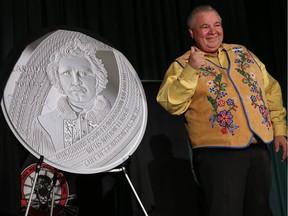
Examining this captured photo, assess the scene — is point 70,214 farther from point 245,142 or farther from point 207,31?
point 207,31

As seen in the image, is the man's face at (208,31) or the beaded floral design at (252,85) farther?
the man's face at (208,31)

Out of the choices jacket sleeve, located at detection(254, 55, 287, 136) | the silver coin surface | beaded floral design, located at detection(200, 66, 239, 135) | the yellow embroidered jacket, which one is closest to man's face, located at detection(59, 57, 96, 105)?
the silver coin surface

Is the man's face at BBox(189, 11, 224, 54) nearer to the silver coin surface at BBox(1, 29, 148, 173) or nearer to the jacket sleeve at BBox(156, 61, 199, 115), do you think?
the jacket sleeve at BBox(156, 61, 199, 115)

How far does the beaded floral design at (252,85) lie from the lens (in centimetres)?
181

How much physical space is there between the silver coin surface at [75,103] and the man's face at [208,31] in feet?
1.14

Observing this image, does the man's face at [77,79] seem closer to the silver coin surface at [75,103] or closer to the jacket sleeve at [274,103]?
the silver coin surface at [75,103]

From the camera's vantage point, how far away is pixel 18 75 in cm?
164

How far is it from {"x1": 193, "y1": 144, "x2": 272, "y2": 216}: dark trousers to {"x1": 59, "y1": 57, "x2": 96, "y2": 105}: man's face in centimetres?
54

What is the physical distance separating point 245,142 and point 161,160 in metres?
0.94

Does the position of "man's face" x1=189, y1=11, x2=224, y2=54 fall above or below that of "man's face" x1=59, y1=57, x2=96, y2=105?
above

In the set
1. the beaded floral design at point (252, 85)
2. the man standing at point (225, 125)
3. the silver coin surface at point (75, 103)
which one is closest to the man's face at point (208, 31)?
the man standing at point (225, 125)

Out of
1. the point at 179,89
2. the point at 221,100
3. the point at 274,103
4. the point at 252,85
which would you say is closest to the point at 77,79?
the point at 179,89

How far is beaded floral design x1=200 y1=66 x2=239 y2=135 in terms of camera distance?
5.80ft

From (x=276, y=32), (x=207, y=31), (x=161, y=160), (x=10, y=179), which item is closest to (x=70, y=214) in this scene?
(x=10, y=179)
